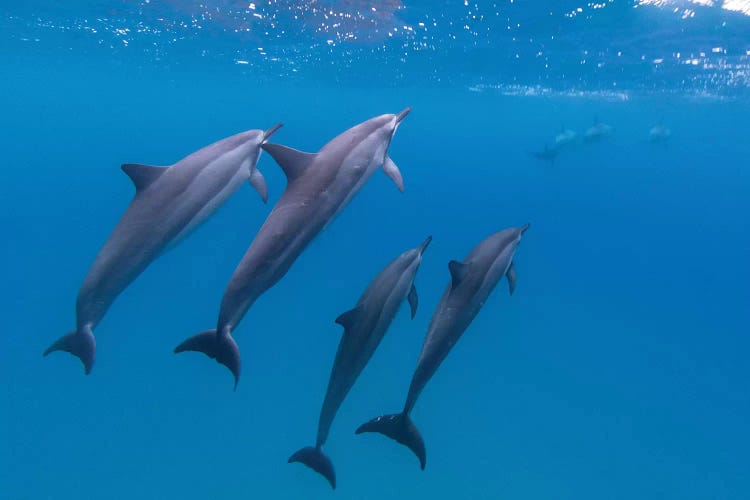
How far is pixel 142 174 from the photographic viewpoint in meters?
4.46

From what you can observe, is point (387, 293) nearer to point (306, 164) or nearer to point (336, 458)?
point (306, 164)

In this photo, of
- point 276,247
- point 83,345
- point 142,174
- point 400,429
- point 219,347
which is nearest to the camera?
point 276,247

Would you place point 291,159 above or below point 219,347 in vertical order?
above

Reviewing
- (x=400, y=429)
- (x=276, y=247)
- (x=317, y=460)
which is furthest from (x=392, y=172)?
(x=317, y=460)

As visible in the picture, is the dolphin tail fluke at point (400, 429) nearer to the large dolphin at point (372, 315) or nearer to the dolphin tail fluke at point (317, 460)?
the large dolphin at point (372, 315)

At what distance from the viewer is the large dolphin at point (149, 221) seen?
4.41 metres

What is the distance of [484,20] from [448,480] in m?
14.4

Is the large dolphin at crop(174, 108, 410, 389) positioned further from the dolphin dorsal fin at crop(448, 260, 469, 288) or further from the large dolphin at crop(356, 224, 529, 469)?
the large dolphin at crop(356, 224, 529, 469)

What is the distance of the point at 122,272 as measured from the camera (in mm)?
4477

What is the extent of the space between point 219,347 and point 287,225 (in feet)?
3.68

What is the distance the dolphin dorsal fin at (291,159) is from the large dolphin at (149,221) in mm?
382

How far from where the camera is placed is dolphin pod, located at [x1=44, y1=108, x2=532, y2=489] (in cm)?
429

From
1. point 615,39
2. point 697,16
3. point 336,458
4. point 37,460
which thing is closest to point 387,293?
point 336,458

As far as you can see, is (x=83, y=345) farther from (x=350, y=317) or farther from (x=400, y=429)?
(x=400, y=429)
